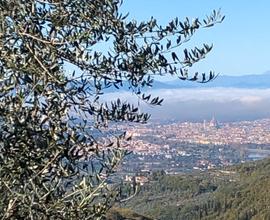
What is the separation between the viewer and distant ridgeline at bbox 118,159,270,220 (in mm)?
98562

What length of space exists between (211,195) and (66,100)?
379 feet

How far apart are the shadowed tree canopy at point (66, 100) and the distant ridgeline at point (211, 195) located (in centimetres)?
8024

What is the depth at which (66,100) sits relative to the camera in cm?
396

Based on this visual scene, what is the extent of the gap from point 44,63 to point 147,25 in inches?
33.0

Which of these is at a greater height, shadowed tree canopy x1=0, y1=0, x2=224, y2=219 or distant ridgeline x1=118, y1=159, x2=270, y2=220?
shadowed tree canopy x1=0, y1=0, x2=224, y2=219

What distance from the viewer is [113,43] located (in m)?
4.21

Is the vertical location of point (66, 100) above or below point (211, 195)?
above

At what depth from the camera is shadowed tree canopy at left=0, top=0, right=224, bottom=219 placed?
3.69 meters

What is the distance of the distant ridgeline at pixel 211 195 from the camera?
98562mm

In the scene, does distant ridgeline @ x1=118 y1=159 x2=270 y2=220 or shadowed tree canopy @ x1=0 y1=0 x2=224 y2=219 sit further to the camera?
distant ridgeline @ x1=118 y1=159 x2=270 y2=220

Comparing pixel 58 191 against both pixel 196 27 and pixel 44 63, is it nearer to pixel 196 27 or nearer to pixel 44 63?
pixel 44 63

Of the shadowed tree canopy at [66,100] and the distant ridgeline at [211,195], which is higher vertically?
the shadowed tree canopy at [66,100]

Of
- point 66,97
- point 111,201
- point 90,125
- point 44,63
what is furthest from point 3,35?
point 111,201

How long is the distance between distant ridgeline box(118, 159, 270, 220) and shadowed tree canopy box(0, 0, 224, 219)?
8024cm
